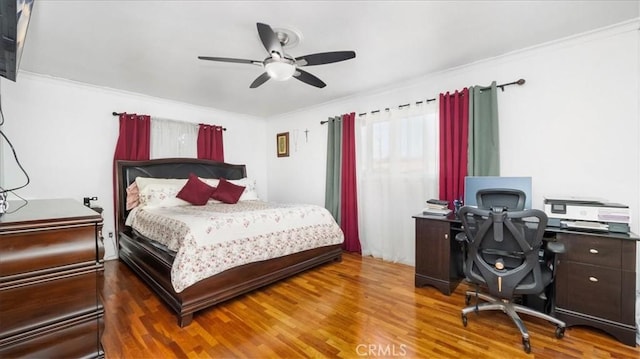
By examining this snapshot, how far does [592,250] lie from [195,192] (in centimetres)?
418

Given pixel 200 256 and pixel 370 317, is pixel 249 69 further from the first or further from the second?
pixel 370 317

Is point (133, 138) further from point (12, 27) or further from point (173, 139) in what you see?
point (12, 27)

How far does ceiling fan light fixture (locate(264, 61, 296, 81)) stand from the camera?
209 centimetres

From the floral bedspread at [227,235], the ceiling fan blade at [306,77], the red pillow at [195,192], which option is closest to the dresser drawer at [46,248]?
the floral bedspread at [227,235]

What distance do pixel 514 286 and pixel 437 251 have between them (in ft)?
2.76

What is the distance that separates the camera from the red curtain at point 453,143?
294cm

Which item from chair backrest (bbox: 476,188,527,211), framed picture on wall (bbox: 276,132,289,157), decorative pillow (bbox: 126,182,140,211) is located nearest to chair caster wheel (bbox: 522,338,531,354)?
chair backrest (bbox: 476,188,527,211)

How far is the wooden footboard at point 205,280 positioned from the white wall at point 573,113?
97.6 inches

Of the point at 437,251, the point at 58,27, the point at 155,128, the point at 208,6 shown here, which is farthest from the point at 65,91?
the point at 437,251

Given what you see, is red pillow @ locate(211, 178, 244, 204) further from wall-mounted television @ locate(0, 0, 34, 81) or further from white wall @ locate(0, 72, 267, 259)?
wall-mounted television @ locate(0, 0, 34, 81)

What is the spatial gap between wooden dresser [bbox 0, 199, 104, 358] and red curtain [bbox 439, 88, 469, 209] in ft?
Answer: 10.3

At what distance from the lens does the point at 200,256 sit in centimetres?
216

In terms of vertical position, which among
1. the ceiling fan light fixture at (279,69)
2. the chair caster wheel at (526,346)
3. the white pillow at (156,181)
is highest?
the ceiling fan light fixture at (279,69)

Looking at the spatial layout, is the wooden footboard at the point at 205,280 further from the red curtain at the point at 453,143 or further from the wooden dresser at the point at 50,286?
the red curtain at the point at 453,143
